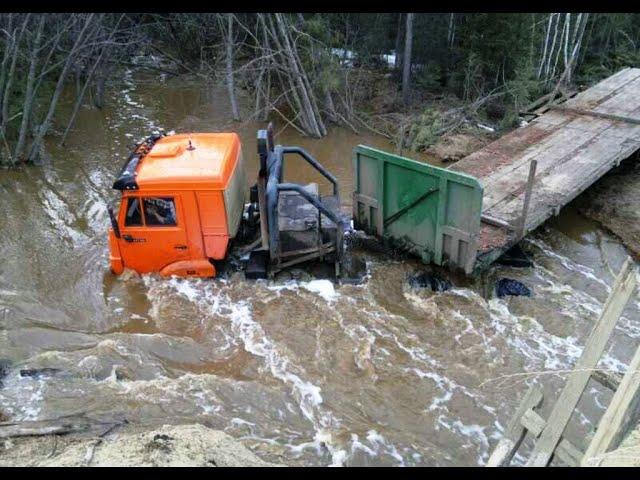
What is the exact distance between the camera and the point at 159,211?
7414 mm

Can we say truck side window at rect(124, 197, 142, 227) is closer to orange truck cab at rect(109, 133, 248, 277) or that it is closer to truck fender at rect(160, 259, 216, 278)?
orange truck cab at rect(109, 133, 248, 277)

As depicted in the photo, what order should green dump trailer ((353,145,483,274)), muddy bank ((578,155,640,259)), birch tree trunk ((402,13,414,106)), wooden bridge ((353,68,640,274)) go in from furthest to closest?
birch tree trunk ((402,13,414,106))
muddy bank ((578,155,640,259))
wooden bridge ((353,68,640,274))
green dump trailer ((353,145,483,274))

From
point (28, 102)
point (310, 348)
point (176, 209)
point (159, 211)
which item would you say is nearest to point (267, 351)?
point (310, 348)

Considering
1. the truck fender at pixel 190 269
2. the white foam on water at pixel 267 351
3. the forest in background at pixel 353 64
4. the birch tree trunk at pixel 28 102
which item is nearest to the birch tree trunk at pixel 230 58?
the forest in background at pixel 353 64

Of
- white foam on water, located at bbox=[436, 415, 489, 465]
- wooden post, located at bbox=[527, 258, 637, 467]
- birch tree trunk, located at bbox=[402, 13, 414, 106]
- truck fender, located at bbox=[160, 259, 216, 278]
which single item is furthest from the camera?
birch tree trunk, located at bbox=[402, 13, 414, 106]

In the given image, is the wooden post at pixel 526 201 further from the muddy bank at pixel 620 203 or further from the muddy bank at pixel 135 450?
the muddy bank at pixel 135 450

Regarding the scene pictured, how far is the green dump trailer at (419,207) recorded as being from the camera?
23.4ft

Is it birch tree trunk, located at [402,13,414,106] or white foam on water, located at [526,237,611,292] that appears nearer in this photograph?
white foam on water, located at [526,237,611,292]

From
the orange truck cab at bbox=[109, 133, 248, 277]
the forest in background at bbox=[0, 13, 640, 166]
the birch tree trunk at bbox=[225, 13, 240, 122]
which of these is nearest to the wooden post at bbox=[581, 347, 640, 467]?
the orange truck cab at bbox=[109, 133, 248, 277]

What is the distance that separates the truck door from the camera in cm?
734

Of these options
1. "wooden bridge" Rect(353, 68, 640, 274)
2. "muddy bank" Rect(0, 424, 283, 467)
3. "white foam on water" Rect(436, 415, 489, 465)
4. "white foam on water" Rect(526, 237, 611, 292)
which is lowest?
"white foam on water" Rect(436, 415, 489, 465)

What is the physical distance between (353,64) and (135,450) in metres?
15.1

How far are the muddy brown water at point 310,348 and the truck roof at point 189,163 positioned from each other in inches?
63.2

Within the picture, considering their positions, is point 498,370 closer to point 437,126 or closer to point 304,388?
point 304,388
